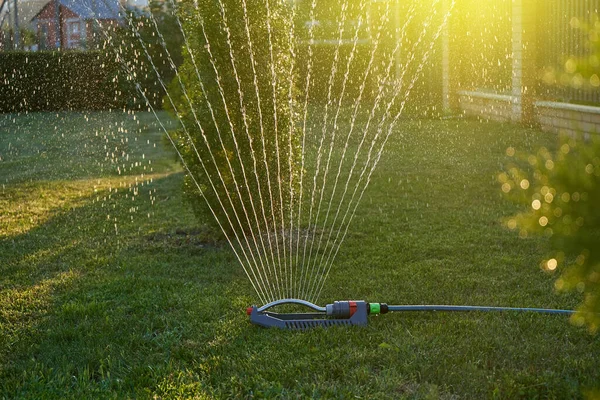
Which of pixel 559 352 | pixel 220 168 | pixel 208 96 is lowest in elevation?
pixel 559 352

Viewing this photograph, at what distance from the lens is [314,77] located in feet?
66.8

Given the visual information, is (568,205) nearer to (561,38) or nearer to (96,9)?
(561,38)

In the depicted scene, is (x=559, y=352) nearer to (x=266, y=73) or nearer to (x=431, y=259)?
(x=431, y=259)

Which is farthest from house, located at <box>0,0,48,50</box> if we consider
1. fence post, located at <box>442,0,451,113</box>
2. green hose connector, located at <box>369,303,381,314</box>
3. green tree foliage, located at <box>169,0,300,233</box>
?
green hose connector, located at <box>369,303,381,314</box>

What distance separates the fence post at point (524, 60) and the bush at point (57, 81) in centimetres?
1097

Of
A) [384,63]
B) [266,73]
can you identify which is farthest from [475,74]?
[266,73]

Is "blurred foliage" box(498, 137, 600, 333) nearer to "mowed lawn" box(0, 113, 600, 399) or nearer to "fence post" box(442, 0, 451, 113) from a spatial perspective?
"mowed lawn" box(0, 113, 600, 399)

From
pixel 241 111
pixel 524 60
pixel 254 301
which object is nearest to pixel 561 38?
pixel 524 60

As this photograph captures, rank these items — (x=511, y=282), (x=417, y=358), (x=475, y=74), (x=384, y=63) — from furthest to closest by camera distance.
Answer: (x=384, y=63)
(x=475, y=74)
(x=511, y=282)
(x=417, y=358)

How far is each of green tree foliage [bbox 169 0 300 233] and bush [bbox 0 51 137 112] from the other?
14.2 metres

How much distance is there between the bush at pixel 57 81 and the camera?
64.3 feet

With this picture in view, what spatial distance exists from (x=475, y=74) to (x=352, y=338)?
41.9ft

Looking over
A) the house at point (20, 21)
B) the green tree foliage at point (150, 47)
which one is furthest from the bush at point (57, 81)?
the house at point (20, 21)

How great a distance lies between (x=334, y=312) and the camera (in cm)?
401
